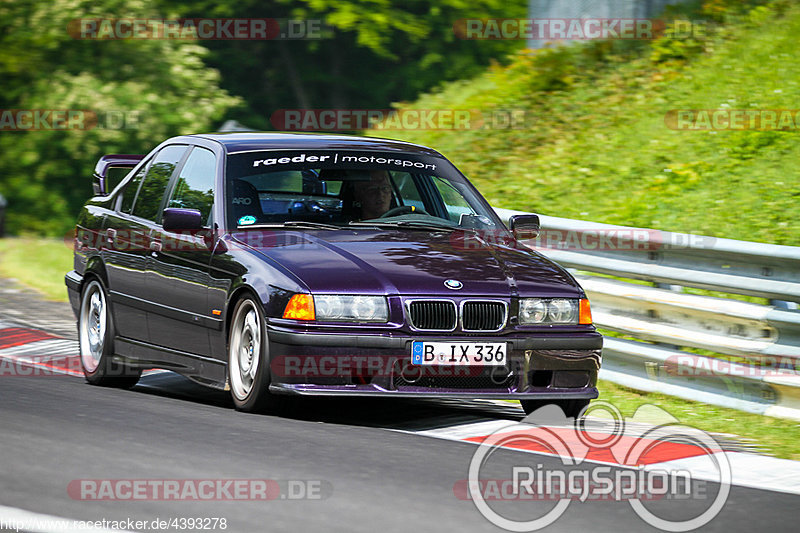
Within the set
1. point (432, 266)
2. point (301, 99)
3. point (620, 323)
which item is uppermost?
point (432, 266)

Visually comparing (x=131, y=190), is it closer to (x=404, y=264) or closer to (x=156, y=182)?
(x=156, y=182)

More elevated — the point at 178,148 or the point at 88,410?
the point at 178,148

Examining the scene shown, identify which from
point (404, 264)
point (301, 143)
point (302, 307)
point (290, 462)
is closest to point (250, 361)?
point (302, 307)

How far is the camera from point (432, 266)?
7.88 metres

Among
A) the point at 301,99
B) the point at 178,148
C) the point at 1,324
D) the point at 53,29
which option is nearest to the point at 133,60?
the point at 53,29

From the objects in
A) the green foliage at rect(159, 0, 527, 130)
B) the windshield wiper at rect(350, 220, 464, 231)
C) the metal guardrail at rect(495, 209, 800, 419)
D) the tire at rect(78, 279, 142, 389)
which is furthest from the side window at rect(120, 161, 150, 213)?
the green foliage at rect(159, 0, 527, 130)

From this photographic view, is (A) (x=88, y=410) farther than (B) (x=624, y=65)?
No

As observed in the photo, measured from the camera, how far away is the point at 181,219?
27.7 ft

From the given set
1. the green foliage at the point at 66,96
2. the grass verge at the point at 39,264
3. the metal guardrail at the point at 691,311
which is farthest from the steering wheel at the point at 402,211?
the green foliage at the point at 66,96

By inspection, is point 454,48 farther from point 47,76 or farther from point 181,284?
point 181,284

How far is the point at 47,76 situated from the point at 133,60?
2.44 meters

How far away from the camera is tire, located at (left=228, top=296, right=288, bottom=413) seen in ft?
25.0

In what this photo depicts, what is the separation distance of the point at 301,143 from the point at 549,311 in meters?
2.10

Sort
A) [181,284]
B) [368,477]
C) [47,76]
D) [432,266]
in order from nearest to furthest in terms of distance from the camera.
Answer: [368,477], [432,266], [181,284], [47,76]
